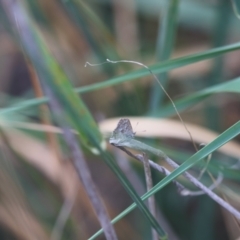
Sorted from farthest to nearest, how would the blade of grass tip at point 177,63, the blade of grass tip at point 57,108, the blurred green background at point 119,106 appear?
1. the blurred green background at point 119,106
2. the blade of grass tip at point 177,63
3. the blade of grass tip at point 57,108

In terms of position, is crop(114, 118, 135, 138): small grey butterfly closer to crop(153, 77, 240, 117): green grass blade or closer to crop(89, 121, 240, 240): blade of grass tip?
crop(89, 121, 240, 240): blade of grass tip

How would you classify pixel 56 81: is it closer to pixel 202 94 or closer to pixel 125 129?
pixel 125 129

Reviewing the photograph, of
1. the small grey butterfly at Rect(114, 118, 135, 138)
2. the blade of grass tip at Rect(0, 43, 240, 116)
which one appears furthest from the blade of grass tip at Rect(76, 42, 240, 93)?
→ the small grey butterfly at Rect(114, 118, 135, 138)

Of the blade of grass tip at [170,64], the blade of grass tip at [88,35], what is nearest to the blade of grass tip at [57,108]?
the blade of grass tip at [170,64]

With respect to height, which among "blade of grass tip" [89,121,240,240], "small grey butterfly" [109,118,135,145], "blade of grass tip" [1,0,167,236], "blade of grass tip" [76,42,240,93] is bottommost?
"blade of grass tip" [89,121,240,240]

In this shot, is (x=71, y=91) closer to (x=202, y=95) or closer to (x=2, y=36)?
(x=202, y=95)

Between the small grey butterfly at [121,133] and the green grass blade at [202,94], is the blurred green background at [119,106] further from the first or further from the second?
the small grey butterfly at [121,133]
